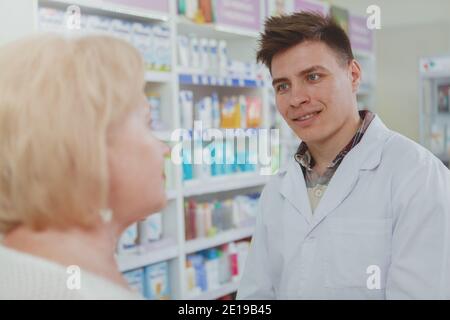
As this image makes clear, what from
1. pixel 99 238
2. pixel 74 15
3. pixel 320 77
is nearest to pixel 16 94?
pixel 99 238

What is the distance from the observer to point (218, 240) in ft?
11.8

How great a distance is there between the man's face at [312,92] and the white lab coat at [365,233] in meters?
0.13

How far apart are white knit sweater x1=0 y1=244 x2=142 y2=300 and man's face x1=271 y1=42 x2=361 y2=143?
112 centimetres

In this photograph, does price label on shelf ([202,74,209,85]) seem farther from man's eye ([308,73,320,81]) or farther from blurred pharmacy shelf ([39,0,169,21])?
man's eye ([308,73,320,81])

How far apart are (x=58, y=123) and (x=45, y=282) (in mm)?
245

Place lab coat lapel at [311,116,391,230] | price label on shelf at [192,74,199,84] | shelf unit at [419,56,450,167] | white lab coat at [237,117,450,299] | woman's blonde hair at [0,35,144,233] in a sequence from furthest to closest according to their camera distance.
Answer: shelf unit at [419,56,450,167] → price label on shelf at [192,74,199,84] → lab coat lapel at [311,116,391,230] → white lab coat at [237,117,450,299] → woman's blonde hair at [0,35,144,233]

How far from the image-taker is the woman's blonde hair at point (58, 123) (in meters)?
0.74

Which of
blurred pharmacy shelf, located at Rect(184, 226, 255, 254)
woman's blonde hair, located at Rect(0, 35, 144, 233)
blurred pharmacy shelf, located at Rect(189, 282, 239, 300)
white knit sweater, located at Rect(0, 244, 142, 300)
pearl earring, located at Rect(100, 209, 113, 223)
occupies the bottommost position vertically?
blurred pharmacy shelf, located at Rect(189, 282, 239, 300)

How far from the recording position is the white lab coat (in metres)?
1.40

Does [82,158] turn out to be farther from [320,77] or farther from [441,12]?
[441,12]

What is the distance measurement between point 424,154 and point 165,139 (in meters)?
1.87

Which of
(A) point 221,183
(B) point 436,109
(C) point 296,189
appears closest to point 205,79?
(A) point 221,183

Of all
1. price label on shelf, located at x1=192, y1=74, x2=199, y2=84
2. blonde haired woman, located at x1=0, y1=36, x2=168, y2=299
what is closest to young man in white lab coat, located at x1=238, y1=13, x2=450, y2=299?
blonde haired woman, located at x1=0, y1=36, x2=168, y2=299

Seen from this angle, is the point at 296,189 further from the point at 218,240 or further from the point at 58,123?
the point at 218,240
